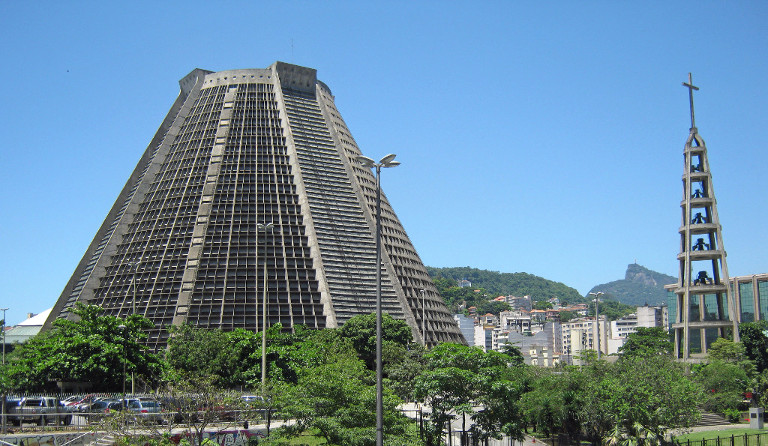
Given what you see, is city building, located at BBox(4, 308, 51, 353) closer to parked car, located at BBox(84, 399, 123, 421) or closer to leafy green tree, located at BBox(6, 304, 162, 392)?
leafy green tree, located at BBox(6, 304, 162, 392)

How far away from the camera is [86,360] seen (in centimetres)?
4841

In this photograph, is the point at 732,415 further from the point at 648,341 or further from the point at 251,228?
the point at 648,341

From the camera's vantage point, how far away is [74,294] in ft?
265

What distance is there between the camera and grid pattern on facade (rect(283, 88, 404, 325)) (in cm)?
7475

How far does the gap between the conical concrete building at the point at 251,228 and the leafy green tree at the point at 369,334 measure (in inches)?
220

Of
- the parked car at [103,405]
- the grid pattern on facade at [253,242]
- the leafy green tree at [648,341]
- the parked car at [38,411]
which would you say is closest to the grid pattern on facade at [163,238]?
the grid pattern on facade at [253,242]

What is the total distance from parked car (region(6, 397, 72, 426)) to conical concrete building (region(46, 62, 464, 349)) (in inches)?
999

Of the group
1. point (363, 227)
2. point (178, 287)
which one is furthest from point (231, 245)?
point (363, 227)

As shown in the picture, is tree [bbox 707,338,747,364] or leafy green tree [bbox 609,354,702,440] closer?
leafy green tree [bbox 609,354,702,440]

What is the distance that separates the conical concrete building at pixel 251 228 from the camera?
71875 mm

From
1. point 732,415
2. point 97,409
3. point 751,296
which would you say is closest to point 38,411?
point 97,409

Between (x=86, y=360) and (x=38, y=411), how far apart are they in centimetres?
781

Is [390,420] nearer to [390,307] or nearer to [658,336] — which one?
[390,307]

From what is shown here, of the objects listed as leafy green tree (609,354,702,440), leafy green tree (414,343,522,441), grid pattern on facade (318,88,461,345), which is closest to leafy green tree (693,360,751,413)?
leafy green tree (609,354,702,440)
